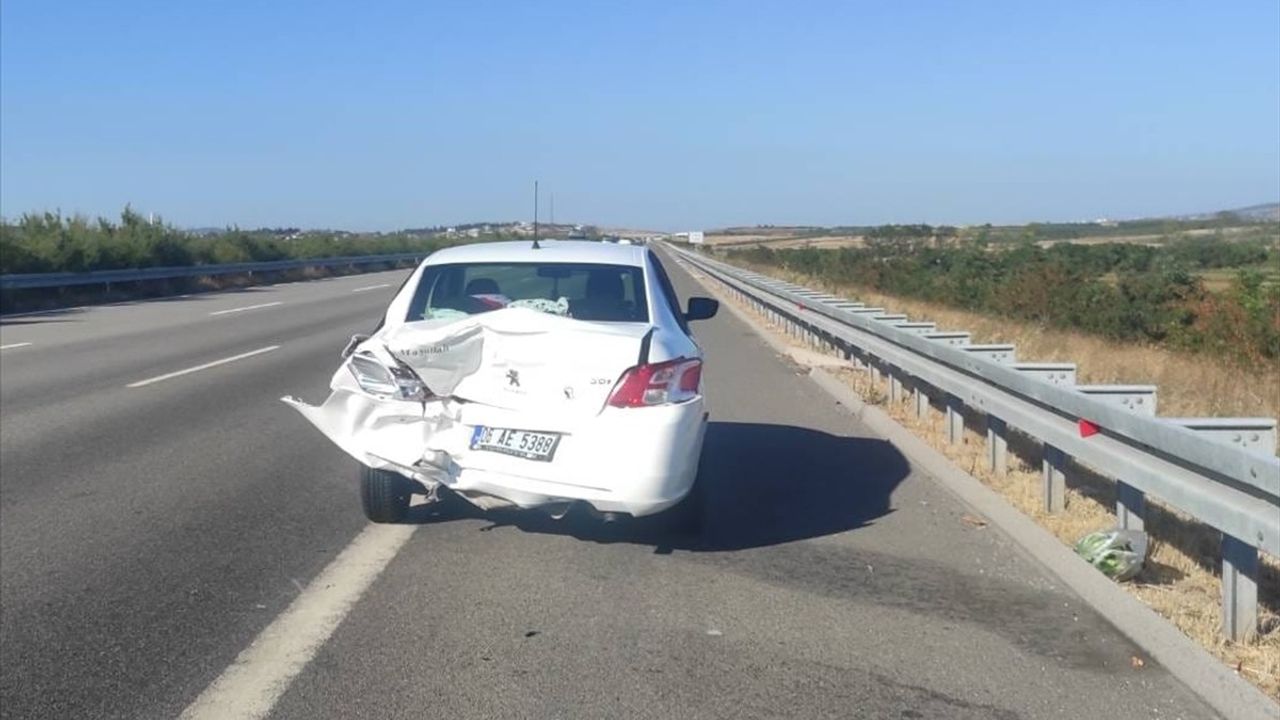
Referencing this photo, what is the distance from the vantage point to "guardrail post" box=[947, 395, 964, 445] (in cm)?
1014

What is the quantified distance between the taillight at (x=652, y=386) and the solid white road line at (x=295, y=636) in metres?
1.53

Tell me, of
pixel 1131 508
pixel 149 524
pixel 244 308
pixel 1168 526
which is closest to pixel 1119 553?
pixel 1131 508

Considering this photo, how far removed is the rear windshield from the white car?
1.98ft

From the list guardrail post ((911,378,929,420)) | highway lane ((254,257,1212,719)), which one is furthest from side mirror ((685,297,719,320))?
guardrail post ((911,378,929,420))

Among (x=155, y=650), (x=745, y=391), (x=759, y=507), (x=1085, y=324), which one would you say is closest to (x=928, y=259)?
(x=1085, y=324)

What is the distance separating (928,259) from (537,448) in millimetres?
44468

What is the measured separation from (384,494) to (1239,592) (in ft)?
14.4

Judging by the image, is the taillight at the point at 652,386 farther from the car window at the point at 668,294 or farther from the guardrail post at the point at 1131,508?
the guardrail post at the point at 1131,508

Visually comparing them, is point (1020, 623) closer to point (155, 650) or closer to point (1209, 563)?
point (1209, 563)

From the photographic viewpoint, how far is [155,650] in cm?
557

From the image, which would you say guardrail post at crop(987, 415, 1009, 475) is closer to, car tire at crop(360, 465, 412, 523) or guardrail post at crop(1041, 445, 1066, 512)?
guardrail post at crop(1041, 445, 1066, 512)

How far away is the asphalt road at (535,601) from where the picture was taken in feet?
16.6

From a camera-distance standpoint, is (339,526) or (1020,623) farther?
(339,526)

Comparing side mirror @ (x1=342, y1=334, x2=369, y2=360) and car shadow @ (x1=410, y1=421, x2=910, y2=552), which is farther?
car shadow @ (x1=410, y1=421, x2=910, y2=552)
